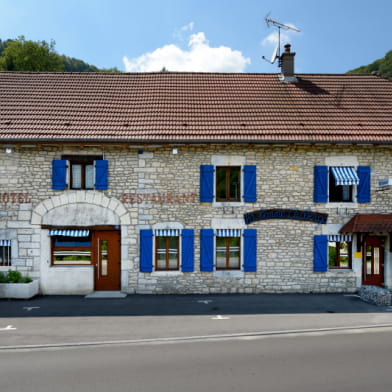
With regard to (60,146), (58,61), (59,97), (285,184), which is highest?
(58,61)

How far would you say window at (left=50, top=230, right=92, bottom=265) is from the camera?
1253cm

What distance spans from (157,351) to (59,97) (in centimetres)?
1073

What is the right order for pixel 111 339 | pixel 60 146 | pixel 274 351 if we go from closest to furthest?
pixel 274 351, pixel 111 339, pixel 60 146

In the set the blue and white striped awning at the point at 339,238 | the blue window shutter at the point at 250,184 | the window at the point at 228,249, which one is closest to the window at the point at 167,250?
the window at the point at 228,249

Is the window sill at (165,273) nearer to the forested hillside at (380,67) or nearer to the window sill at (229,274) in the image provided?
the window sill at (229,274)

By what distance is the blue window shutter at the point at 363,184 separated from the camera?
12.5 metres

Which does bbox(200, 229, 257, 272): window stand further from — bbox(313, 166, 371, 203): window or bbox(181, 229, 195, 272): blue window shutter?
bbox(313, 166, 371, 203): window

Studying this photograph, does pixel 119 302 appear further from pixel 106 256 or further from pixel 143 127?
pixel 143 127

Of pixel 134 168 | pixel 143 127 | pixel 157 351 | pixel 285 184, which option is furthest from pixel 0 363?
pixel 285 184

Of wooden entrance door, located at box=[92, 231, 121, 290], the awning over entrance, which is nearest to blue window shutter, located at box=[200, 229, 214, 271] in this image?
wooden entrance door, located at box=[92, 231, 121, 290]

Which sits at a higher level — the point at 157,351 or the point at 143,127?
the point at 143,127

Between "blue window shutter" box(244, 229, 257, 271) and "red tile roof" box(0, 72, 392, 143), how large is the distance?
10.4 ft

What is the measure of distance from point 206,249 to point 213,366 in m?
5.95

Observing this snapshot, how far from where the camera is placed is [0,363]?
6672 mm
